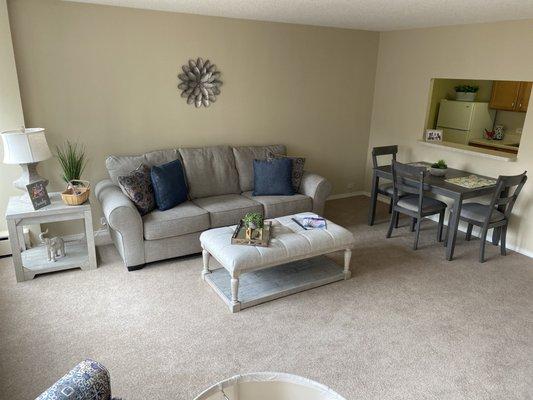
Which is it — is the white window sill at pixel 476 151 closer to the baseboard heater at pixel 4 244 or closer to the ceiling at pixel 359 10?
the ceiling at pixel 359 10

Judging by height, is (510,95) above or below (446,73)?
below

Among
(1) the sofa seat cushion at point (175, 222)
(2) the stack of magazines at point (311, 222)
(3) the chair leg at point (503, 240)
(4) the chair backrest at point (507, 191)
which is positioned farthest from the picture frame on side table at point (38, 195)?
(3) the chair leg at point (503, 240)

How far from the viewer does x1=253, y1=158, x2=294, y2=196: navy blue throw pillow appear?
14.3 ft

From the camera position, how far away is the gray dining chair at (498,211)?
12.4ft

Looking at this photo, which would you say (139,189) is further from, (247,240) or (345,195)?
(345,195)

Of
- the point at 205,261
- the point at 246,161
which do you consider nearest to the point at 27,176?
the point at 205,261

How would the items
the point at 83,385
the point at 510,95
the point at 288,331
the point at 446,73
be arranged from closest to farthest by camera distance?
the point at 83,385 → the point at 288,331 → the point at 446,73 → the point at 510,95

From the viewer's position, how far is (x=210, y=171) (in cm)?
438

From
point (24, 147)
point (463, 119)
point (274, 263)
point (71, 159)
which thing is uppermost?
point (463, 119)

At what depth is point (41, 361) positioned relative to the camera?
248 centimetres

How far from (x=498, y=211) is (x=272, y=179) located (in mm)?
2314

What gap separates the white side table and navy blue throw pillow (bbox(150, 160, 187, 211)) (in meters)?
0.61

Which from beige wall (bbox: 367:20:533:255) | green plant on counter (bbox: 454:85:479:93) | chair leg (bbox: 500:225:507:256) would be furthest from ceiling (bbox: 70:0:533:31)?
chair leg (bbox: 500:225:507:256)

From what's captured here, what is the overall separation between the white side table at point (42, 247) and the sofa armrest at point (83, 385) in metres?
2.10
